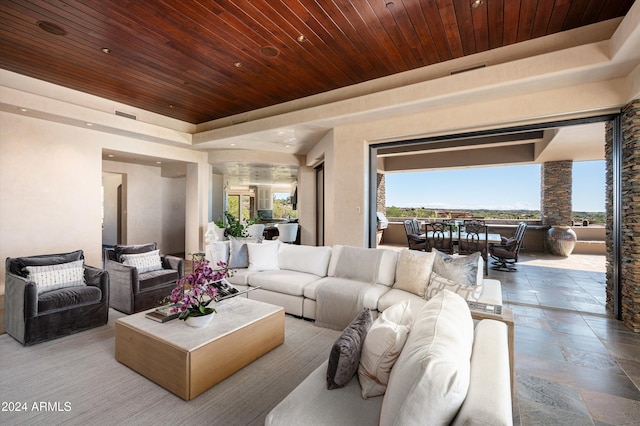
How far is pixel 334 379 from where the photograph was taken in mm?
1461

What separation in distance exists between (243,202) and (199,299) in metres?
Result: 12.2

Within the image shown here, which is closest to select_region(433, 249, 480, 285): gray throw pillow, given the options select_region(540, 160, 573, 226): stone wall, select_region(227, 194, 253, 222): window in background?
select_region(540, 160, 573, 226): stone wall

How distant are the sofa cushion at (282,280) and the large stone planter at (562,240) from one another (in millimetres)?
7548

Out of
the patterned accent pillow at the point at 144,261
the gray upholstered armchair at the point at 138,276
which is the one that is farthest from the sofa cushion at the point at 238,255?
the patterned accent pillow at the point at 144,261

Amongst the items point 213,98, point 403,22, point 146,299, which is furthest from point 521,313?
point 213,98

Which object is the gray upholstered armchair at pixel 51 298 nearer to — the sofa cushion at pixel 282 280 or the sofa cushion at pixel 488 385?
the sofa cushion at pixel 282 280

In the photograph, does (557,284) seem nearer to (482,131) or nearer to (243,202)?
(482,131)

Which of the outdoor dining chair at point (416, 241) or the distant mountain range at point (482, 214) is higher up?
the distant mountain range at point (482, 214)

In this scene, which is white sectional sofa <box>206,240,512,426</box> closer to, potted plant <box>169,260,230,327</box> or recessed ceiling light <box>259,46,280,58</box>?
potted plant <box>169,260,230,327</box>

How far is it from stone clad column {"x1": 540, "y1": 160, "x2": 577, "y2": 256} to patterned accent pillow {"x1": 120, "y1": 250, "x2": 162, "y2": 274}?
955 centimetres

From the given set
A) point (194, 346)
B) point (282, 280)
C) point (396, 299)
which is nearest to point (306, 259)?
point (282, 280)

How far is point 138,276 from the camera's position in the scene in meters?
3.88

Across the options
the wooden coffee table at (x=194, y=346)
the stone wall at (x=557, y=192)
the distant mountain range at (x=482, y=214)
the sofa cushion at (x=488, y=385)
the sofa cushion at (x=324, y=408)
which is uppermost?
the stone wall at (x=557, y=192)

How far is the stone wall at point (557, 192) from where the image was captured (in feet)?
26.7
